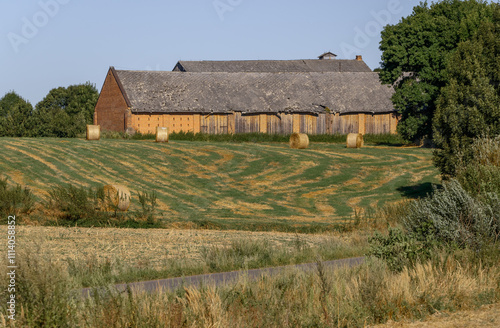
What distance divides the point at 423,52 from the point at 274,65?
148 ft

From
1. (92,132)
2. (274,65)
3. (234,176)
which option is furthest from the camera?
(274,65)

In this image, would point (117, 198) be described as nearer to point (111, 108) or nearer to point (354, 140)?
point (354, 140)

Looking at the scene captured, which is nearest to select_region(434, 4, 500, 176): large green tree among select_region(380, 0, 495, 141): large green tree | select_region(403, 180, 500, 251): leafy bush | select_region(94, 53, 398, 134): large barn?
select_region(403, 180, 500, 251): leafy bush

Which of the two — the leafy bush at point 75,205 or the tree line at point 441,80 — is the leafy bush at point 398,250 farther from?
the leafy bush at point 75,205

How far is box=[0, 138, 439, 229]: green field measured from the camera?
107ft

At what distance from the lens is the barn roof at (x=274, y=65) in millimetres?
98062

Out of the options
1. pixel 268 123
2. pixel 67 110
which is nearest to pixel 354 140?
pixel 268 123

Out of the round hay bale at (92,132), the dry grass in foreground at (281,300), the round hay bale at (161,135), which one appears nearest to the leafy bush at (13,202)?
the dry grass in foreground at (281,300)

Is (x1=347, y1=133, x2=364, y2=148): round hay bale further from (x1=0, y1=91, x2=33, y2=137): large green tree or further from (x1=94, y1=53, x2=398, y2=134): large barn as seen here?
(x1=0, y1=91, x2=33, y2=137): large green tree

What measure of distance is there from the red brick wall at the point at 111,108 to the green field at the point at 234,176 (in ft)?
64.2

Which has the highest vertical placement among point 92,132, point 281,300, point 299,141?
point 92,132

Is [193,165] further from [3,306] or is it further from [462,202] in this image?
[3,306]

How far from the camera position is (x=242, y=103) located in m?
72.4

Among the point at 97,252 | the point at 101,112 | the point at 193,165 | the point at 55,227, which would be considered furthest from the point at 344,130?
the point at 97,252
